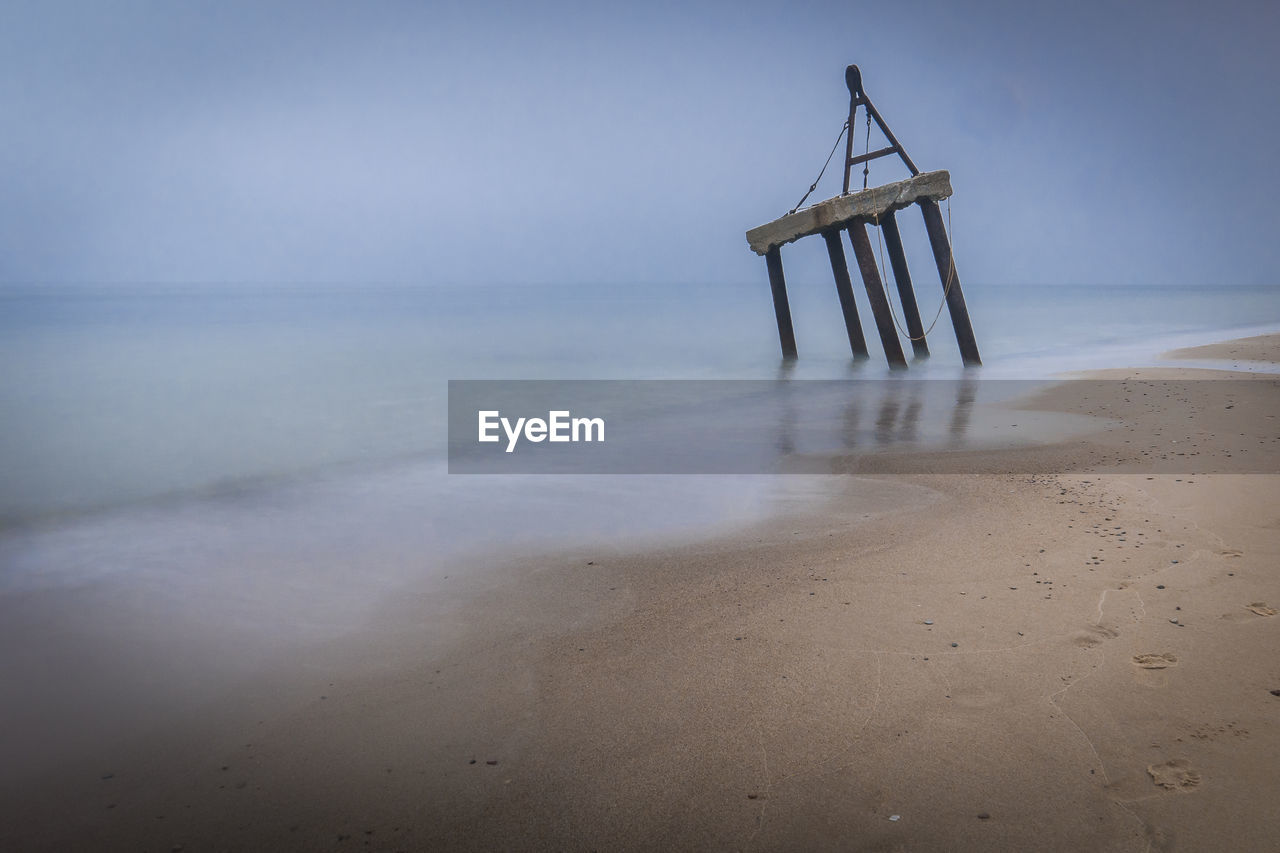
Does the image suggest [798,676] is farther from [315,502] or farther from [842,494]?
[315,502]

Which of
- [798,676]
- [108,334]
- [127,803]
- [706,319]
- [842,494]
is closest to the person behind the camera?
[127,803]

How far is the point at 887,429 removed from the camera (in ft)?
29.4

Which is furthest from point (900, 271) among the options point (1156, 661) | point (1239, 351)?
point (1156, 661)

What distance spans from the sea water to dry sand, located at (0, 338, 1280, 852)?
4.09 feet

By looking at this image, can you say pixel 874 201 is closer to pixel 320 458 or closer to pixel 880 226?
pixel 880 226

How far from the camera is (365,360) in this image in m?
19.7

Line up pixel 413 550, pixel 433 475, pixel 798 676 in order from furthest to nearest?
pixel 433 475, pixel 413 550, pixel 798 676

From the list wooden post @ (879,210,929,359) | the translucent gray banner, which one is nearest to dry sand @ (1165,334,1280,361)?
the translucent gray banner

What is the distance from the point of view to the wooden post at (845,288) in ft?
46.5

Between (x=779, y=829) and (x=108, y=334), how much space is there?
31280 millimetres

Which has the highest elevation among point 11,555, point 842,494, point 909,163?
point 909,163

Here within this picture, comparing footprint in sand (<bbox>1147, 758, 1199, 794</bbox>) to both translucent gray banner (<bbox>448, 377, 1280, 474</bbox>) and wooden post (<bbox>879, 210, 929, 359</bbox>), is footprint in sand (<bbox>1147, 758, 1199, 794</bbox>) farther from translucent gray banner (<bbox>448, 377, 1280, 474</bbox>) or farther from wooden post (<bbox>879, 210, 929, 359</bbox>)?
wooden post (<bbox>879, 210, 929, 359</bbox>)

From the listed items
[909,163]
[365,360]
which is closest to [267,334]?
[365,360]

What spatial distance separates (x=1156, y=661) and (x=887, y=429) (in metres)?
5.85
